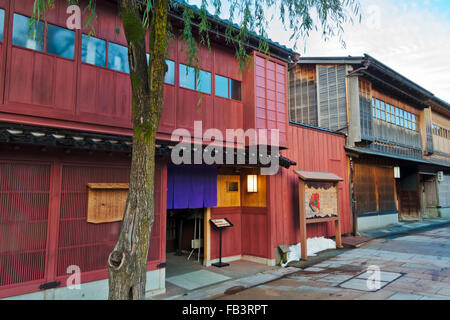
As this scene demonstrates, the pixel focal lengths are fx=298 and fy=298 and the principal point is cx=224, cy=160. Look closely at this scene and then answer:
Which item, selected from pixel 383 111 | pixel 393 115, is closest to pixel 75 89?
pixel 383 111

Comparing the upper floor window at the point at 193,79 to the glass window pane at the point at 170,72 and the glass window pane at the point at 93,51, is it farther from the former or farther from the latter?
the glass window pane at the point at 93,51

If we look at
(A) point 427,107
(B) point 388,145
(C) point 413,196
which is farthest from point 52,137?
(A) point 427,107

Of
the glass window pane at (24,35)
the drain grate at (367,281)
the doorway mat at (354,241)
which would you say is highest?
the glass window pane at (24,35)

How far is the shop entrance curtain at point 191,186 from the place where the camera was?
8391 millimetres

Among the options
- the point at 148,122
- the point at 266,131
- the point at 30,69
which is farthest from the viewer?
the point at 266,131

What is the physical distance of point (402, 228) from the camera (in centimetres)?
1658

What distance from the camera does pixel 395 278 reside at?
7.59 metres

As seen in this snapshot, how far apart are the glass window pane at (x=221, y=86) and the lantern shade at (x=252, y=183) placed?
2.94 meters

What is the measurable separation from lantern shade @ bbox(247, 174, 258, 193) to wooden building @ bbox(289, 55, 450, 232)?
600 cm

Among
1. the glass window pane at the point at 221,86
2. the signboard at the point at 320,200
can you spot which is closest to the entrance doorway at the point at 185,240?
the signboard at the point at 320,200

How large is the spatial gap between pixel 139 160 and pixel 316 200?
821 centimetres

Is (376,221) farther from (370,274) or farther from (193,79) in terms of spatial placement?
(193,79)

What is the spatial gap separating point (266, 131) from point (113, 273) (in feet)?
22.6

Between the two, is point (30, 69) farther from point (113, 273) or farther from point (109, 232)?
point (113, 273)
